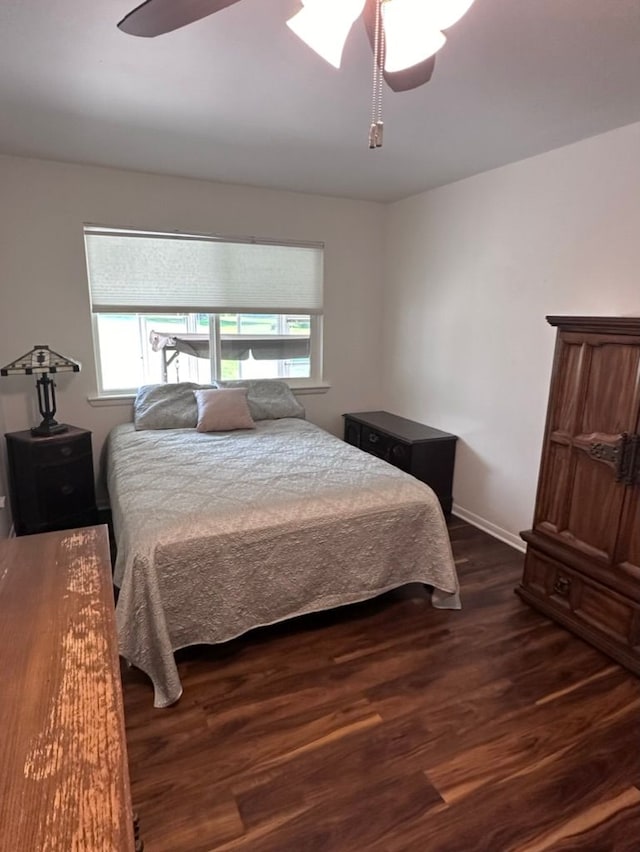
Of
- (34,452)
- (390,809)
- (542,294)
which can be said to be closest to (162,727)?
(390,809)

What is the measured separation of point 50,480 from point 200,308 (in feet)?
5.39

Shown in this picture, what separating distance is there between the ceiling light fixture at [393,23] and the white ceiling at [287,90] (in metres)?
0.32

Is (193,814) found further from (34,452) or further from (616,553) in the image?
(34,452)

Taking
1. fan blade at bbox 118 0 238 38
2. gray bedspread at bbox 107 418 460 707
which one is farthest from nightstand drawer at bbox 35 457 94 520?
fan blade at bbox 118 0 238 38

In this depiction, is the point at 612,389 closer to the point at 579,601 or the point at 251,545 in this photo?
the point at 579,601

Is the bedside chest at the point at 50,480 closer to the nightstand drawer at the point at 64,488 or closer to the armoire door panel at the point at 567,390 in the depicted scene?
the nightstand drawer at the point at 64,488

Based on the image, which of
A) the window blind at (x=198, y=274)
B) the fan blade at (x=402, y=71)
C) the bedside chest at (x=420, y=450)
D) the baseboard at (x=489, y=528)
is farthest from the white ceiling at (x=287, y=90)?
the baseboard at (x=489, y=528)

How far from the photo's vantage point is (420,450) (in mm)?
3543

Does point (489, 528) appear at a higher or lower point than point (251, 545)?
lower

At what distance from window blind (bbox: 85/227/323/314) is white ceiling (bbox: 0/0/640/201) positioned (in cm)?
58

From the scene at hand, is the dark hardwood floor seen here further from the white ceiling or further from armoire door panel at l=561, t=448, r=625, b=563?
the white ceiling

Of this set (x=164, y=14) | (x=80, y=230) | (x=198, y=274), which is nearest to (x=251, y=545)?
(x=164, y=14)

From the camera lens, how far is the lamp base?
3.04 metres

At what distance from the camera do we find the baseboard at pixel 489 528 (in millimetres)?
3179
